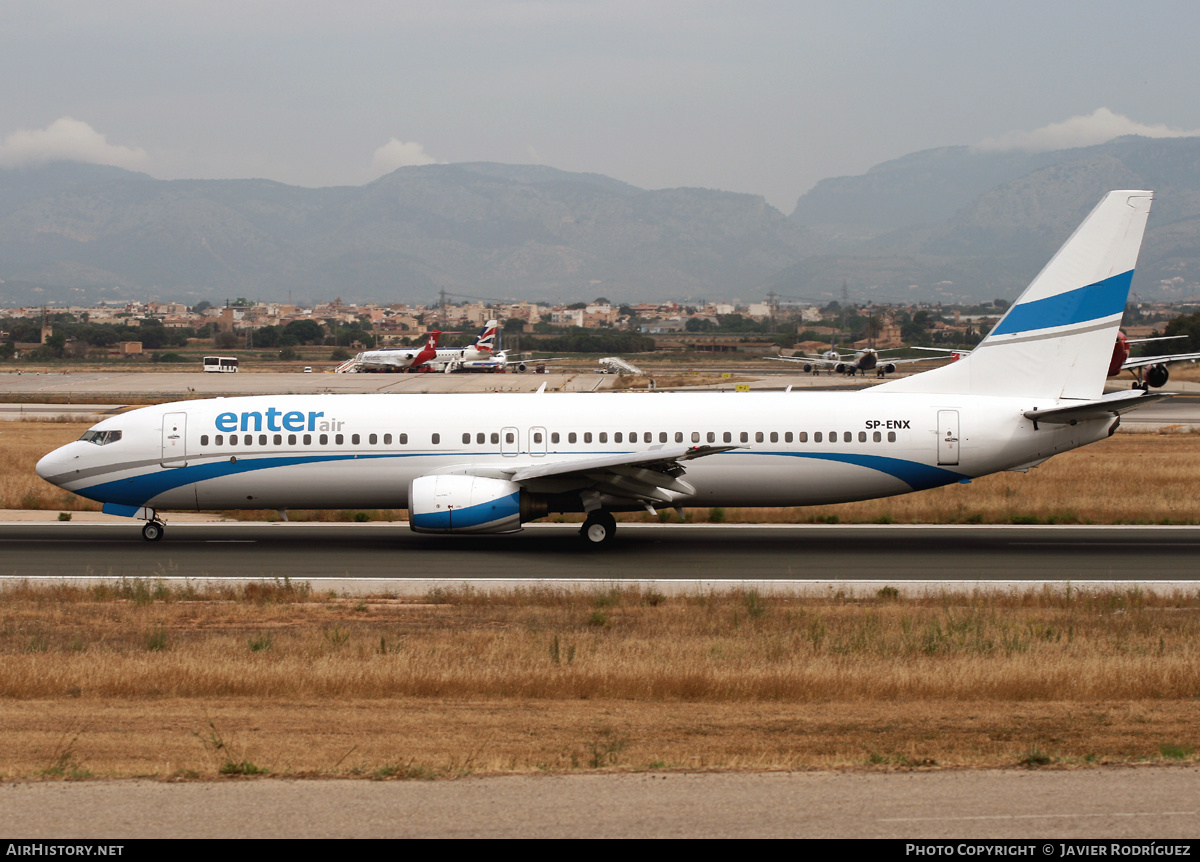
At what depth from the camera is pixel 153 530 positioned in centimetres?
2927

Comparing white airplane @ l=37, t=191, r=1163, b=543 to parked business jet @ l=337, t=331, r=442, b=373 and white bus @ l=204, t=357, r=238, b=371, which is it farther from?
parked business jet @ l=337, t=331, r=442, b=373

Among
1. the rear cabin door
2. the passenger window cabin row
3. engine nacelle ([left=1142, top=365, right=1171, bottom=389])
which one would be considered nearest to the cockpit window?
the passenger window cabin row

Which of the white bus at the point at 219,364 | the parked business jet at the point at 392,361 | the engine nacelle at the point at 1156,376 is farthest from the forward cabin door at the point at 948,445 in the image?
the white bus at the point at 219,364

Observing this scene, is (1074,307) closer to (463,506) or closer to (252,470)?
(463,506)

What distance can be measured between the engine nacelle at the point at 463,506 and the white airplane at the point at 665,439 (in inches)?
35.2

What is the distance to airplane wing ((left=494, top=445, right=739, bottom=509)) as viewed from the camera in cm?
2608

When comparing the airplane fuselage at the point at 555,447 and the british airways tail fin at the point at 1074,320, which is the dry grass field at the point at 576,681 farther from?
the british airways tail fin at the point at 1074,320

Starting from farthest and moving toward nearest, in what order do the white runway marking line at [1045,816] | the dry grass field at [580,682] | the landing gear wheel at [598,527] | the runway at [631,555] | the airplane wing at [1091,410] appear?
the landing gear wheel at [598,527] < the airplane wing at [1091,410] < the runway at [631,555] < the dry grass field at [580,682] < the white runway marking line at [1045,816]

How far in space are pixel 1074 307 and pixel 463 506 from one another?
16.4 meters

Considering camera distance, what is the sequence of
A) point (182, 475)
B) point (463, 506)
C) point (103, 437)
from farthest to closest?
point (103, 437) → point (182, 475) → point (463, 506)

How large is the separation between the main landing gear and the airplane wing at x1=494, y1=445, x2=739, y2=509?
9651 mm

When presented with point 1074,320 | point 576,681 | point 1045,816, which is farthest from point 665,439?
point 1045,816

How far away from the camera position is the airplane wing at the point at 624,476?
26.1 metres
